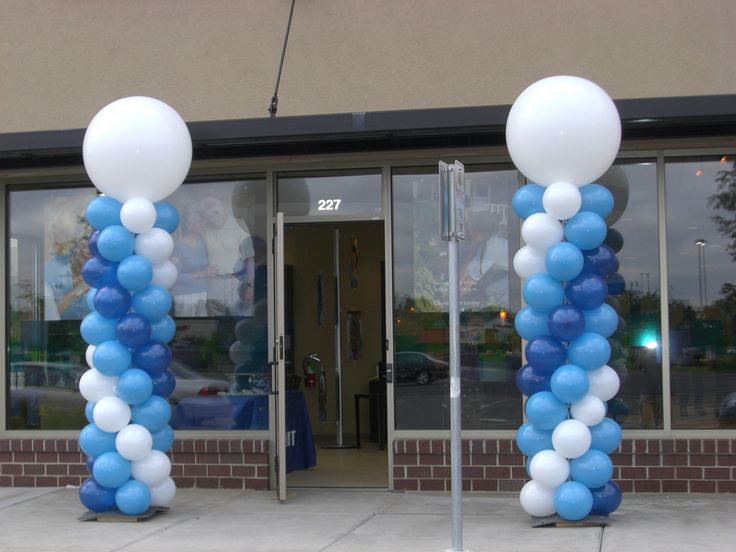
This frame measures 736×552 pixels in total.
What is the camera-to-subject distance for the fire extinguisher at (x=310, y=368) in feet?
44.0

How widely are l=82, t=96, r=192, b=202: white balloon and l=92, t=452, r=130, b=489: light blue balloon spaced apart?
6.62ft

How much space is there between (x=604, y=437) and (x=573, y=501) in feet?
1.75

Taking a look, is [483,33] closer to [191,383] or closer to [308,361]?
[191,383]

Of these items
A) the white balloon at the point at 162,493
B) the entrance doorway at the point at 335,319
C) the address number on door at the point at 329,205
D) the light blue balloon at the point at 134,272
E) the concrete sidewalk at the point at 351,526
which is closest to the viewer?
the concrete sidewalk at the point at 351,526

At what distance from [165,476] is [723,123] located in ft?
17.5

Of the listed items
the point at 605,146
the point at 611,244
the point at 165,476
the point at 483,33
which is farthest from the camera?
the point at 483,33

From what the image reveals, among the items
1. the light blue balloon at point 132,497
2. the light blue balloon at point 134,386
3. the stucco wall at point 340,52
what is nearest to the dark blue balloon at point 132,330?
the light blue balloon at point 134,386

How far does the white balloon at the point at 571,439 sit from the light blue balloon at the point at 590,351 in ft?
1.42

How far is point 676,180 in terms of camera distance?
9.11 metres

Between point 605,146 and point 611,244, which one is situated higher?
point 605,146

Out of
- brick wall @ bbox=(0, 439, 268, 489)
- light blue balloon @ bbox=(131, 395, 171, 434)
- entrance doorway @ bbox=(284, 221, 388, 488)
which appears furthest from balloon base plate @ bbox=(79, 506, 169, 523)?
entrance doorway @ bbox=(284, 221, 388, 488)

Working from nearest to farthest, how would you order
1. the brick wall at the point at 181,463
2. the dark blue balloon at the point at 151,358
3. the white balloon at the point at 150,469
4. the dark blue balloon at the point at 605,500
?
1. the dark blue balloon at the point at 605,500
2. the white balloon at the point at 150,469
3. the dark blue balloon at the point at 151,358
4. the brick wall at the point at 181,463

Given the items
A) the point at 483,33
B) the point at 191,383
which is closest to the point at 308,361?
the point at 191,383

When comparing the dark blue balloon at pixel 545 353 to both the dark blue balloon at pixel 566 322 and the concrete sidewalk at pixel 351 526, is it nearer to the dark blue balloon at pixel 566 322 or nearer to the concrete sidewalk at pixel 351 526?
the dark blue balloon at pixel 566 322
